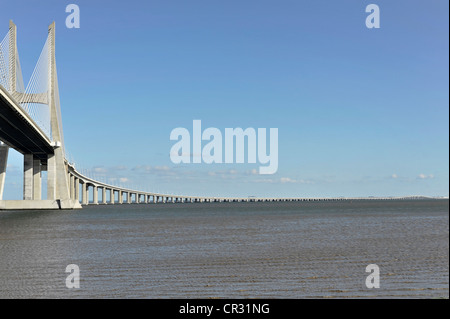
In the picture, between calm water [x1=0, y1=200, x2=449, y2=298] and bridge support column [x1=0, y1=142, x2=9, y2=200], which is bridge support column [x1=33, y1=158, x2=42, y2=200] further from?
calm water [x1=0, y1=200, x2=449, y2=298]

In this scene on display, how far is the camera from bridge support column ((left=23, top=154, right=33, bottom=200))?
8712 centimetres

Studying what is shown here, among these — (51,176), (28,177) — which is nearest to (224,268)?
(51,176)

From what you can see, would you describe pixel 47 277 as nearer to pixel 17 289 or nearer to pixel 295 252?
pixel 17 289

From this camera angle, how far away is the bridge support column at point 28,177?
286ft

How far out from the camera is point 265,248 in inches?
1145

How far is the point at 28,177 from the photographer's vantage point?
87938 millimetres

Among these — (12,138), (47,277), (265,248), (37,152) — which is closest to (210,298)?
(47,277)
